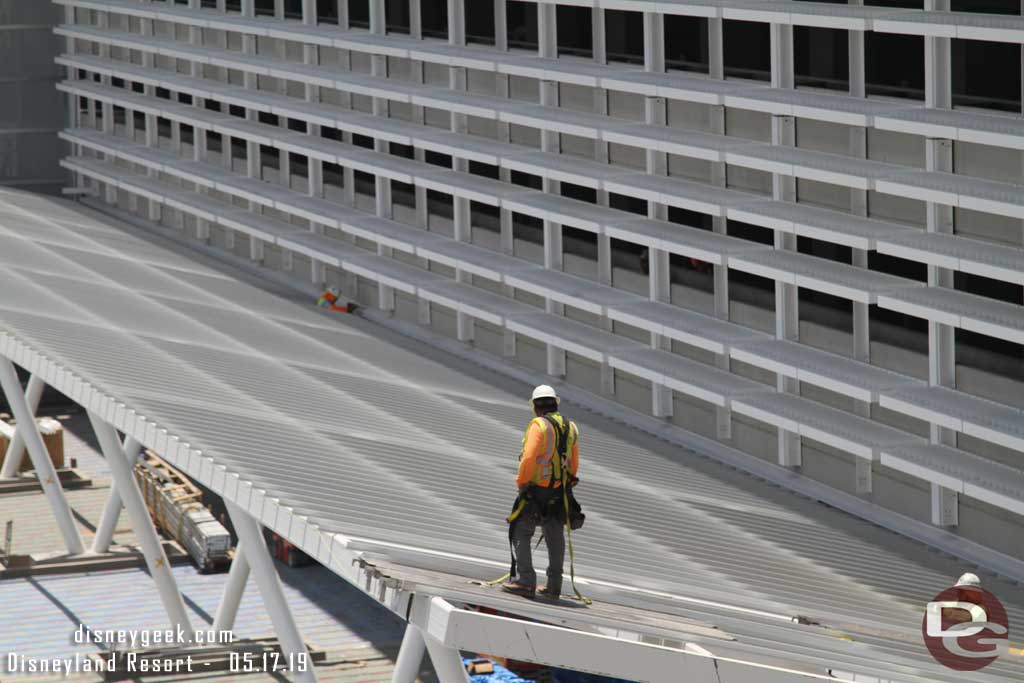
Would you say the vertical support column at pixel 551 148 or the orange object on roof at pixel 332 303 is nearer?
the vertical support column at pixel 551 148

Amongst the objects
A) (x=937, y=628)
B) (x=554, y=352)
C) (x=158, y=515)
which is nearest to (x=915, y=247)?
(x=937, y=628)

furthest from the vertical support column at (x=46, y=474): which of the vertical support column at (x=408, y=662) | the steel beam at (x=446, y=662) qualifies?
the steel beam at (x=446, y=662)

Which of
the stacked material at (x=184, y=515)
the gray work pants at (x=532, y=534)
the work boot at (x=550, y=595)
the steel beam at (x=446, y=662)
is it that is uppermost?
the gray work pants at (x=532, y=534)

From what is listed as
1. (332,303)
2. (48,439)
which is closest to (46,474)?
(48,439)

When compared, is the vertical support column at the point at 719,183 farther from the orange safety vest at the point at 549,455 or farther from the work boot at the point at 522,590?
the orange safety vest at the point at 549,455

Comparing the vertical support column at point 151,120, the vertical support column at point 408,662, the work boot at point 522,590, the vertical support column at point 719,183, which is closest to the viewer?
the work boot at point 522,590

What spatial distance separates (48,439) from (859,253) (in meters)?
17.7

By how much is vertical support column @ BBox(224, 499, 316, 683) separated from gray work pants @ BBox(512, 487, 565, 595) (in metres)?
5.43

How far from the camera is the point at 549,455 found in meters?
16.9

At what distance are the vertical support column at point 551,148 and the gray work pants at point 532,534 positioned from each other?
14.5m

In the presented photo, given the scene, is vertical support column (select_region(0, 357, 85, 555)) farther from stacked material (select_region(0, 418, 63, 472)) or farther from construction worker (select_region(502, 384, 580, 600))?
construction worker (select_region(502, 384, 580, 600))

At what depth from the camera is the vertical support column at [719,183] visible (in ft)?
90.6

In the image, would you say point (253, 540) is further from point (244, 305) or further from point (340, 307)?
point (340, 307)

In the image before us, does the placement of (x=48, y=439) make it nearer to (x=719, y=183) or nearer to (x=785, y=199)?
(x=719, y=183)
